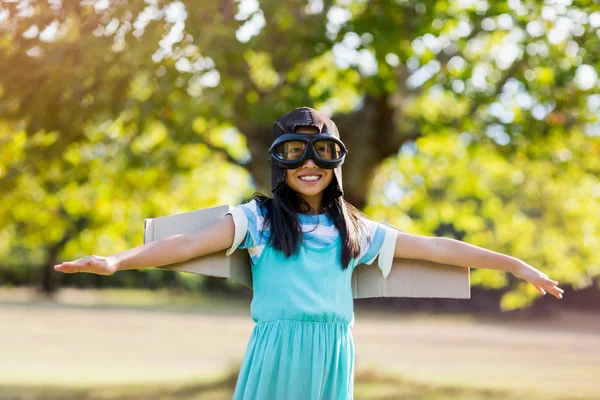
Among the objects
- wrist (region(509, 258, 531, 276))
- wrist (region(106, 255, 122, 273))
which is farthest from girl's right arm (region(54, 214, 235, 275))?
wrist (region(509, 258, 531, 276))

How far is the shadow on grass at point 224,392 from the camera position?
36.3 feet

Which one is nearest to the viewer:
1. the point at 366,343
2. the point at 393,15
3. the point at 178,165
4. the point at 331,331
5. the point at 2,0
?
the point at 331,331

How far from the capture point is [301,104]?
860cm

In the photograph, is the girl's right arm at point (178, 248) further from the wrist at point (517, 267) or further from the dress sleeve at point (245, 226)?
the wrist at point (517, 267)

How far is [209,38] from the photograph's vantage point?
588 centimetres

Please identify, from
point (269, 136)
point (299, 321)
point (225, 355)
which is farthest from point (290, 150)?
point (225, 355)

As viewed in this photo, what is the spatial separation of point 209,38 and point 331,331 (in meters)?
3.24

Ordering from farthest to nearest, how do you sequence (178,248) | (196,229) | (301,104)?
(301,104), (196,229), (178,248)

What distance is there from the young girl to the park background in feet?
8.06

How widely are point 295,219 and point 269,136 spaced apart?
8325mm

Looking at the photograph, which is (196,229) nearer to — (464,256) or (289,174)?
(289,174)

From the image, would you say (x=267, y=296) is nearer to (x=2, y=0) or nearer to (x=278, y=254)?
(x=278, y=254)

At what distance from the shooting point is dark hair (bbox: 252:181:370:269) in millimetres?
3182

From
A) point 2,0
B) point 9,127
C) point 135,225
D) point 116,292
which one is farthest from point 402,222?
point 116,292
